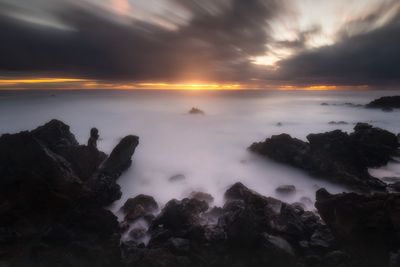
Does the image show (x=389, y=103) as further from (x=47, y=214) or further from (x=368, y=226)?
(x=47, y=214)

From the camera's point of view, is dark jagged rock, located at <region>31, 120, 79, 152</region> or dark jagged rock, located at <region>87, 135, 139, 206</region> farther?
dark jagged rock, located at <region>31, 120, 79, 152</region>

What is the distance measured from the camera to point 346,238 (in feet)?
26.8

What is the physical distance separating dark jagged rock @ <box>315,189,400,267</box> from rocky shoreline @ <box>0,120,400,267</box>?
0.03m

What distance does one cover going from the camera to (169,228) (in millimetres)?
9375

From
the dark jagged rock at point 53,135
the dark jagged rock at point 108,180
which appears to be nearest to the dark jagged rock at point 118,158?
the dark jagged rock at point 108,180

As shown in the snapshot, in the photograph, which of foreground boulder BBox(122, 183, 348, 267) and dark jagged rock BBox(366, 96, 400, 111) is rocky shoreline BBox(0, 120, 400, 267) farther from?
dark jagged rock BBox(366, 96, 400, 111)

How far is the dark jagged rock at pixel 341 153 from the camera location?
15.2 meters

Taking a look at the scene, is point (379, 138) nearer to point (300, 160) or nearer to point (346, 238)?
point (300, 160)

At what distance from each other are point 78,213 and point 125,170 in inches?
359

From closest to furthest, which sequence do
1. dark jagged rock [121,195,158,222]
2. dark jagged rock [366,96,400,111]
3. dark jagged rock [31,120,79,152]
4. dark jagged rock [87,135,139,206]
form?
dark jagged rock [121,195,158,222] → dark jagged rock [87,135,139,206] → dark jagged rock [31,120,79,152] → dark jagged rock [366,96,400,111]

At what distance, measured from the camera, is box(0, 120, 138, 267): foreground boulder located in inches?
306

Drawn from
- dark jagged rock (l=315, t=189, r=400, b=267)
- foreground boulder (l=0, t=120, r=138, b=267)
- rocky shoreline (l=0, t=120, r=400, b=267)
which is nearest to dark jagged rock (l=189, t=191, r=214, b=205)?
rocky shoreline (l=0, t=120, r=400, b=267)

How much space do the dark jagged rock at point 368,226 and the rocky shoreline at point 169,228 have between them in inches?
1.0

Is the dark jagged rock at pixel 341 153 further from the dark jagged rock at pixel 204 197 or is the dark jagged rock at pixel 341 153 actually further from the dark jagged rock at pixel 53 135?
the dark jagged rock at pixel 53 135
